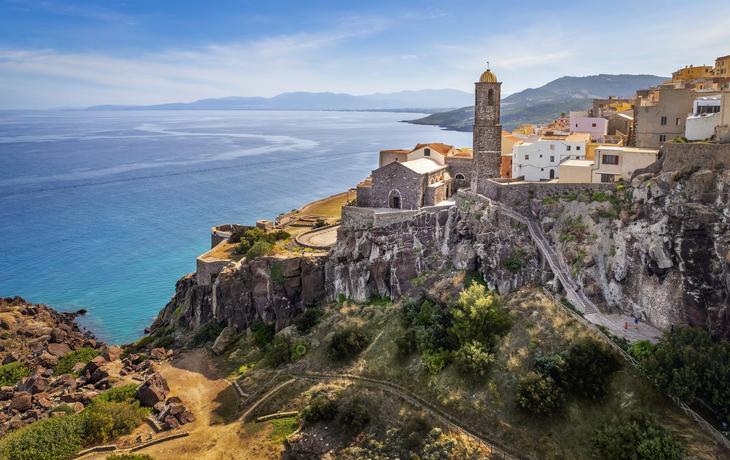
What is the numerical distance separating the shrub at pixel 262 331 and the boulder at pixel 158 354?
7.33m

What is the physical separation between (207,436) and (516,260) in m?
21.8

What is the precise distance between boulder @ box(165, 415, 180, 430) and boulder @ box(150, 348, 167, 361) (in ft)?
33.9

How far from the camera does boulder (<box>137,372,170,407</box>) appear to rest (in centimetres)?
3275

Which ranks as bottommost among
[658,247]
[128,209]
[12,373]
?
[12,373]

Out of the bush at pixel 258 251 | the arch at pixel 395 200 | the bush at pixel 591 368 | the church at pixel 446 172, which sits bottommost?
the bush at pixel 591 368

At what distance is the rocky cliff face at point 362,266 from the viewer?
34906mm

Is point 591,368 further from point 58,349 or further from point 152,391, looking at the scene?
point 58,349

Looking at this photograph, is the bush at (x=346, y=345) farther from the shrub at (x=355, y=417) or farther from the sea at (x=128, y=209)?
the sea at (x=128, y=209)

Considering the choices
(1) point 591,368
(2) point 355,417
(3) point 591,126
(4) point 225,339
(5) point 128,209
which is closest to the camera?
(1) point 591,368

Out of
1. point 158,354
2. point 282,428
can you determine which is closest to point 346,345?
point 282,428

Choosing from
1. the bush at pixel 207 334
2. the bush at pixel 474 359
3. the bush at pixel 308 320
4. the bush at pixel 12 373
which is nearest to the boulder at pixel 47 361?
the bush at pixel 12 373

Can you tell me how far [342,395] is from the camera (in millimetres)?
30344

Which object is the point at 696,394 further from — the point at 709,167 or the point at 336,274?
the point at 336,274

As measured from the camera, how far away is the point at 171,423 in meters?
30.5
